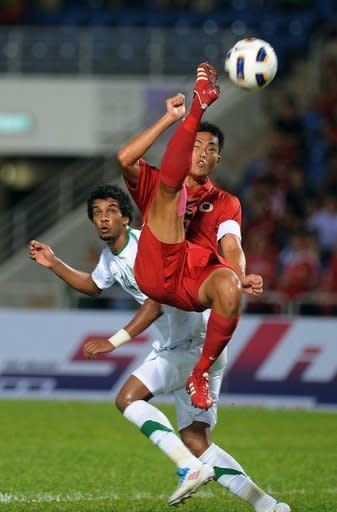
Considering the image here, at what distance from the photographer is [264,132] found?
22562 mm

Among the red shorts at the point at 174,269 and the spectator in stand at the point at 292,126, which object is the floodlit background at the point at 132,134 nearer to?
the spectator in stand at the point at 292,126

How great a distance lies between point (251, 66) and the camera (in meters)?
7.95

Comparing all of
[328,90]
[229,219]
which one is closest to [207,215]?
[229,219]

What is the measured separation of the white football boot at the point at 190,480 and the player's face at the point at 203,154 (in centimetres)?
188

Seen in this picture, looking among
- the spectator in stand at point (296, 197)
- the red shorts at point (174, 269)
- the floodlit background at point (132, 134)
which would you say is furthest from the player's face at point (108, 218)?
the spectator in stand at point (296, 197)

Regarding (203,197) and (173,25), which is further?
(173,25)

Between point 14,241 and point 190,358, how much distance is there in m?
15.2

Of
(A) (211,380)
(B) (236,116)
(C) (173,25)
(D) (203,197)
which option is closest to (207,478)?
(A) (211,380)

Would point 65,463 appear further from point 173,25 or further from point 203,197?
point 173,25

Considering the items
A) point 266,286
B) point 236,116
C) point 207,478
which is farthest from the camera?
point 236,116

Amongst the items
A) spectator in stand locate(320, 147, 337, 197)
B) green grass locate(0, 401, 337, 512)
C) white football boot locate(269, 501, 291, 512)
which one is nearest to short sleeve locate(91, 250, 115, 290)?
green grass locate(0, 401, 337, 512)

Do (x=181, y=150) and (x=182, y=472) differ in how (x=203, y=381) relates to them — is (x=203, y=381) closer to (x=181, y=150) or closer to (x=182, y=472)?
(x=182, y=472)

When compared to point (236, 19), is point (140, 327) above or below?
below

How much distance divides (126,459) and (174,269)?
13.9ft
